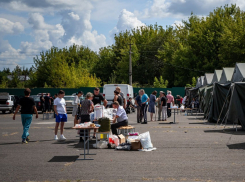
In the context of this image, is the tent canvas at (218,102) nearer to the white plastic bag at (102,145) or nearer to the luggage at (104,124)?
the luggage at (104,124)

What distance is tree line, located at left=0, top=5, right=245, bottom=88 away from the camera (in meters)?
59.6

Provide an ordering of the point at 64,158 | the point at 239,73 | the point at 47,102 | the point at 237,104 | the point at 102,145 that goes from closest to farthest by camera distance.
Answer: the point at 64,158, the point at 102,145, the point at 237,104, the point at 239,73, the point at 47,102

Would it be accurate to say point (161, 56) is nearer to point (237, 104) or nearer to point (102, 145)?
point (237, 104)

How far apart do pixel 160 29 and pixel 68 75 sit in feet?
86.5

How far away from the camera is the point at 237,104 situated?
18.2 meters

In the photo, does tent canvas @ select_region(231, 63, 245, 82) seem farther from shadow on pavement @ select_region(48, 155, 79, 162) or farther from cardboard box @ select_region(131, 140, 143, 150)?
shadow on pavement @ select_region(48, 155, 79, 162)

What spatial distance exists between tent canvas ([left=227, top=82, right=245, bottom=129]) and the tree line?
32.9 metres

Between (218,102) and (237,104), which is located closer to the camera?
(237,104)

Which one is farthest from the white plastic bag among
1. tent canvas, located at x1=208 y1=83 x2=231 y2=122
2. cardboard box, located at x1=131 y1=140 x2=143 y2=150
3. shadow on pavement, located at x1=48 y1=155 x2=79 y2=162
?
tent canvas, located at x1=208 y1=83 x2=231 y2=122

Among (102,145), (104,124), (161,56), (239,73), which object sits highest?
(161,56)

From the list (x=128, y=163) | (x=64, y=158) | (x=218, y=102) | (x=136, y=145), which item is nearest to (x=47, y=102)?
(x=218, y=102)

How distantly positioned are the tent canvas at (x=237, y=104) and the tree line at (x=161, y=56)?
32.9m

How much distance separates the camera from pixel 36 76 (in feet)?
274

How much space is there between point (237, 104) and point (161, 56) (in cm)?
5752
